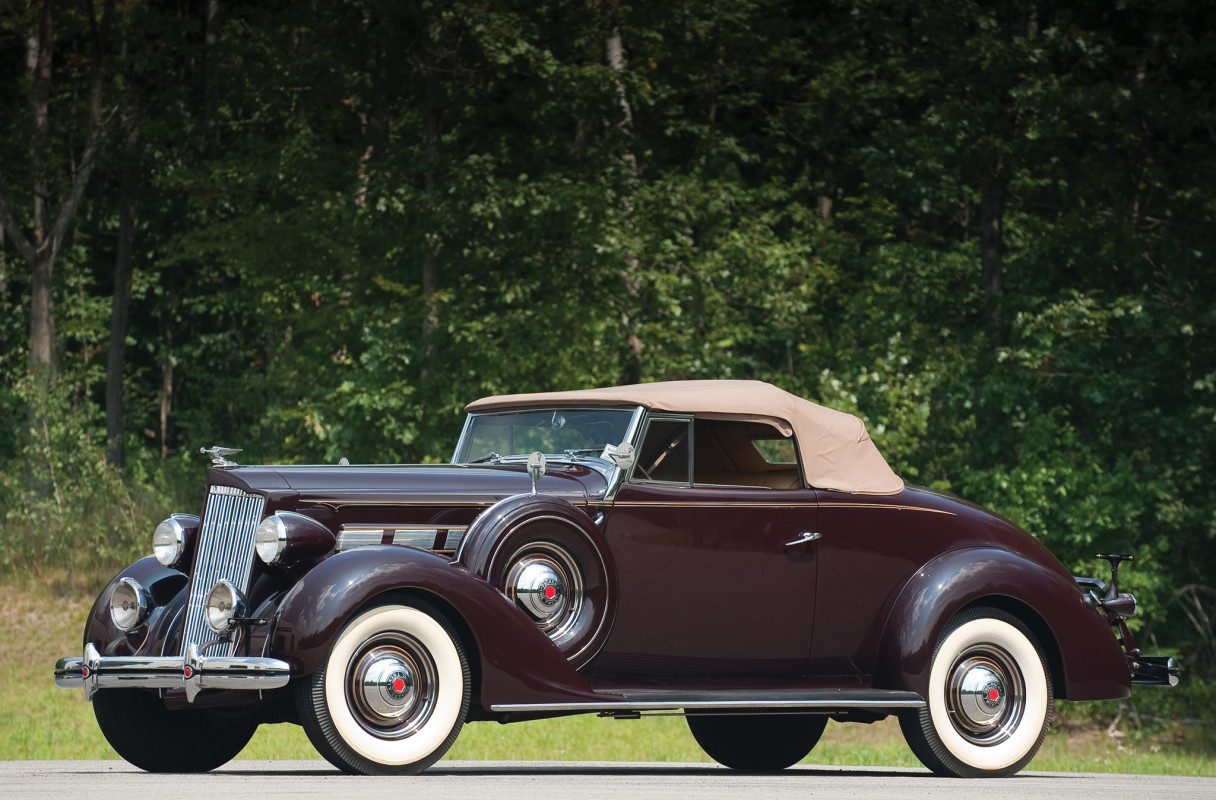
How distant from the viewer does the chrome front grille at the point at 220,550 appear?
7664 mm

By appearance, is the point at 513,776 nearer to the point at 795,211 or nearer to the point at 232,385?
the point at 795,211

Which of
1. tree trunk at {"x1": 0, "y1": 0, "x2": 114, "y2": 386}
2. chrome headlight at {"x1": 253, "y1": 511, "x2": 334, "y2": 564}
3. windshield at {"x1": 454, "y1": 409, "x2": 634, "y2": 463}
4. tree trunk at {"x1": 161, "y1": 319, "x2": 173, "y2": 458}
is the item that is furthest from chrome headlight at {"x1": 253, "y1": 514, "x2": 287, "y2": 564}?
tree trunk at {"x1": 161, "y1": 319, "x2": 173, "y2": 458}

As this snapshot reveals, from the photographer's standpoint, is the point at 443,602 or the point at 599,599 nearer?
the point at 443,602

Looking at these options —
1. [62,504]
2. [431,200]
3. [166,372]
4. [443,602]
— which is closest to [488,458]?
[443,602]

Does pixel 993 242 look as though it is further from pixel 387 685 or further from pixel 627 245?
pixel 387 685

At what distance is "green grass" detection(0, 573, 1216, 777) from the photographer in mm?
15789

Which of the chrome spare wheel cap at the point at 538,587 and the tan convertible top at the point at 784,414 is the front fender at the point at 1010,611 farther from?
the chrome spare wheel cap at the point at 538,587

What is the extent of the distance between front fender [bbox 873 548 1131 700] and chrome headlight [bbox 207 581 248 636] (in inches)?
137

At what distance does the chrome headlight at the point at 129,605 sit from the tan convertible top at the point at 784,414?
222 cm

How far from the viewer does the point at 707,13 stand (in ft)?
83.4

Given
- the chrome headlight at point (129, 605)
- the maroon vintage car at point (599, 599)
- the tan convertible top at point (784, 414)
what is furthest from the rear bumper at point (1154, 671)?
the chrome headlight at point (129, 605)

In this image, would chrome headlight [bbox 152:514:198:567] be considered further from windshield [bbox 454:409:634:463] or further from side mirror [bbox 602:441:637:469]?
side mirror [bbox 602:441:637:469]

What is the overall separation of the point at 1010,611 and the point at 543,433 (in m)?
2.76

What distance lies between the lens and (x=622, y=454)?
8188 mm
